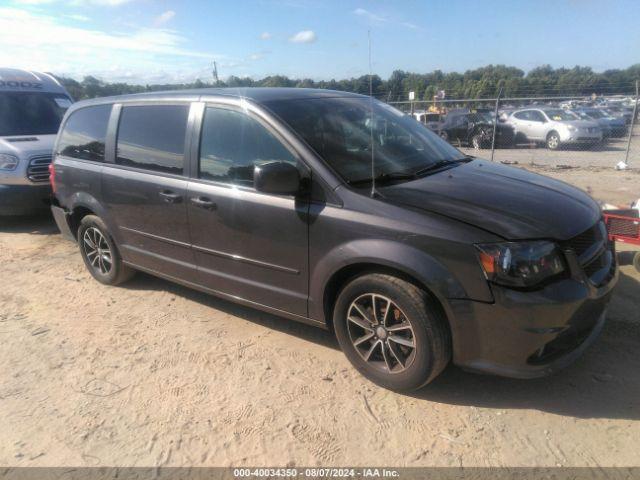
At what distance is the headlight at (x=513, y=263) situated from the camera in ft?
8.15

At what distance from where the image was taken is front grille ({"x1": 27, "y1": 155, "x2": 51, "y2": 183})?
7.15 meters

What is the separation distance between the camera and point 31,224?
25.8ft

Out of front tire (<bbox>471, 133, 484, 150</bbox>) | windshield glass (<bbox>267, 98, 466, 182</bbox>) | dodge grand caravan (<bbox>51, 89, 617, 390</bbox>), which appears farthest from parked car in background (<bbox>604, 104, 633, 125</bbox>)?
dodge grand caravan (<bbox>51, 89, 617, 390</bbox>)

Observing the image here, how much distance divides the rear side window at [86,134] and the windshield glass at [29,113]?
3.57m

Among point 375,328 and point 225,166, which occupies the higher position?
point 225,166

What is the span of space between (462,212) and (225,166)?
1.75 metres

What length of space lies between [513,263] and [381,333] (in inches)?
35.7

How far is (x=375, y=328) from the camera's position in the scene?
2.97 meters

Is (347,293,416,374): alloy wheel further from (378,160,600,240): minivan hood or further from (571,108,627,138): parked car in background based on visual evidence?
(571,108,627,138): parked car in background

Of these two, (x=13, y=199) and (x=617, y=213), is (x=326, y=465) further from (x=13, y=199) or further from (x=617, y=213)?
(x=13, y=199)

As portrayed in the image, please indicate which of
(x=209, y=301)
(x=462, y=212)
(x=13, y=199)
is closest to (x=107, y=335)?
(x=209, y=301)

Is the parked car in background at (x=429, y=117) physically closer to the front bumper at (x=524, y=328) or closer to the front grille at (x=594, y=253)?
the front grille at (x=594, y=253)

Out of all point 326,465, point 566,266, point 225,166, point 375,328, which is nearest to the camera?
point 326,465

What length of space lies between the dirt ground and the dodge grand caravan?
12.4 inches
